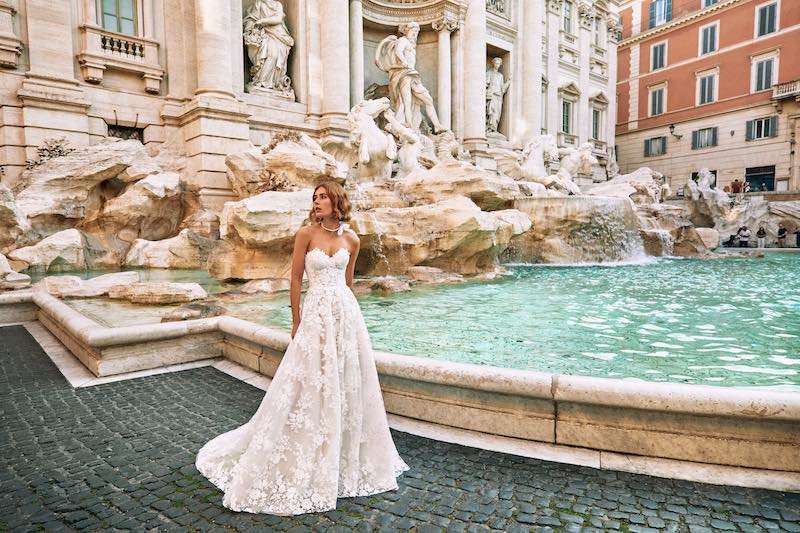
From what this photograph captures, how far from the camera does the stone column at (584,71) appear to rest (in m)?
26.2

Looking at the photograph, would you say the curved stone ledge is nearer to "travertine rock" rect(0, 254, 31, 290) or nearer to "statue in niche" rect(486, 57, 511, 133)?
"travertine rock" rect(0, 254, 31, 290)

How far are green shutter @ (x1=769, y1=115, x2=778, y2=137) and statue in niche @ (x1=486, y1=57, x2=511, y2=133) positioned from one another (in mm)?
14842

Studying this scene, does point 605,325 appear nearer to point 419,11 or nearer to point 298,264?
point 298,264

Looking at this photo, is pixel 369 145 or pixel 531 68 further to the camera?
pixel 531 68

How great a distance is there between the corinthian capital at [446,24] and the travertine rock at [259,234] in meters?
13.9

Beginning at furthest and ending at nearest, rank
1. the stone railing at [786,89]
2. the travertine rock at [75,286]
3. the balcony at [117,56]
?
the stone railing at [786,89]
the balcony at [117,56]
the travertine rock at [75,286]

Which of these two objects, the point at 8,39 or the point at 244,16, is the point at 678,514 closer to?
the point at 8,39

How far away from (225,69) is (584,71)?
805 inches

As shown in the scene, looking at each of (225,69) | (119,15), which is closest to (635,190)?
(225,69)

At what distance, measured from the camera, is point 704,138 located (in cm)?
2852

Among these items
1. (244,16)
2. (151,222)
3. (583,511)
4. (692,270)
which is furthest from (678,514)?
(244,16)

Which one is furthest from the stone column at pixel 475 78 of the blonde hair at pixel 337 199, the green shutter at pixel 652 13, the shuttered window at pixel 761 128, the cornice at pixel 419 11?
the green shutter at pixel 652 13

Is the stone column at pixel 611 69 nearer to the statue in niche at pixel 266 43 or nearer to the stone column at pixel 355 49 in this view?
the stone column at pixel 355 49

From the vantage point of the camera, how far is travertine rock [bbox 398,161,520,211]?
10.3 m
